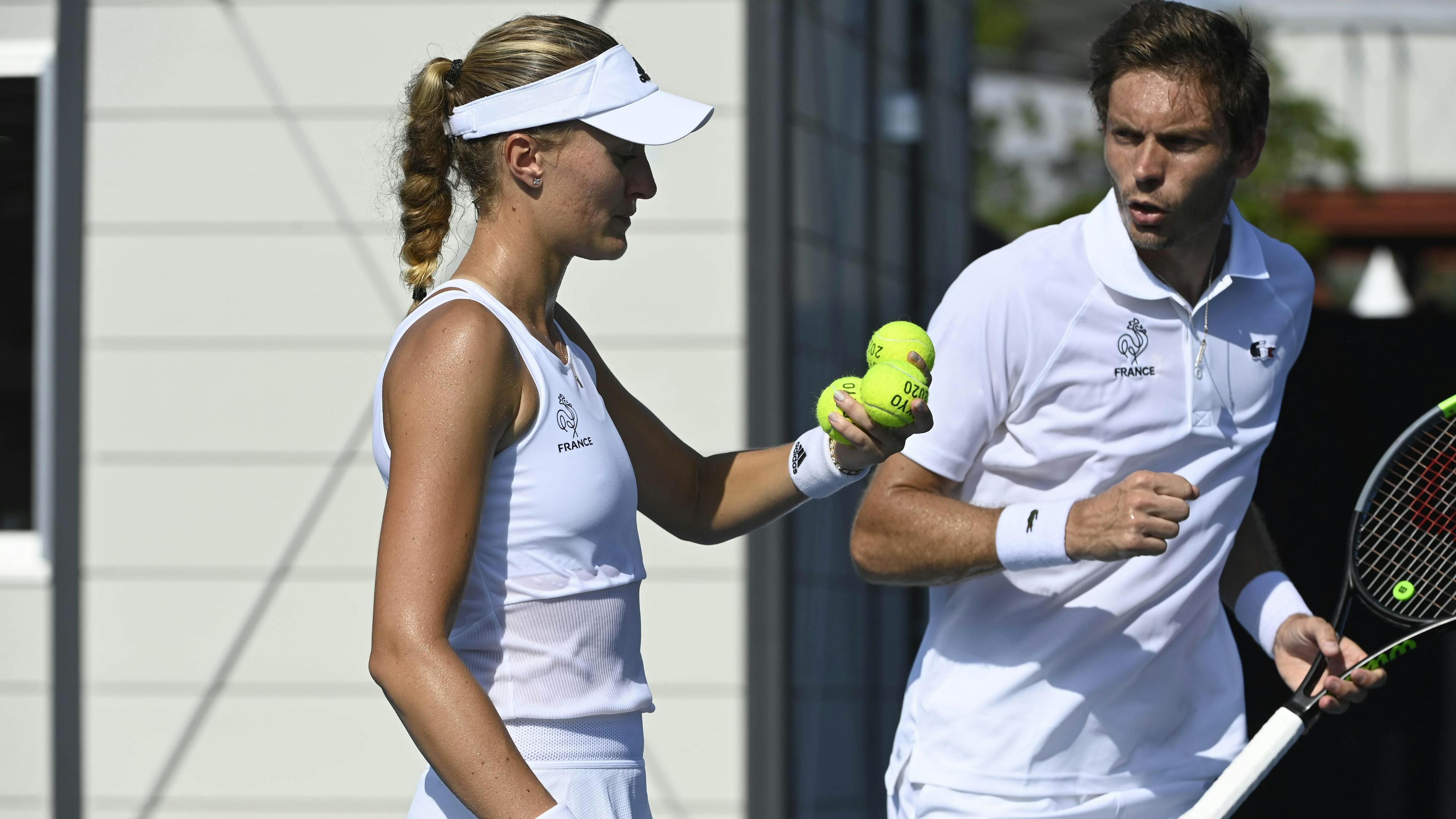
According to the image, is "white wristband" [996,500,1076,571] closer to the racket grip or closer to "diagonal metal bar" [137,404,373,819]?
the racket grip

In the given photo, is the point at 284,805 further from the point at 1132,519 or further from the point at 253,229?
the point at 1132,519

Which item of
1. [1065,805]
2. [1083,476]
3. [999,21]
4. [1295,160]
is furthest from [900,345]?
[999,21]

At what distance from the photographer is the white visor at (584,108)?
6.79 feet

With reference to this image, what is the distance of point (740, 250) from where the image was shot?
465cm

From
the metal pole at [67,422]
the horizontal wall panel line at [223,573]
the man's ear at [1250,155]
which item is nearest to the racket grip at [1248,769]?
the man's ear at [1250,155]

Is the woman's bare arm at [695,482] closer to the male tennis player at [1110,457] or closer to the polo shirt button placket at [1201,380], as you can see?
the male tennis player at [1110,457]

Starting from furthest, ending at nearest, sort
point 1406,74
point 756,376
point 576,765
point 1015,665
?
1. point 1406,74
2. point 756,376
3. point 1015,665
4. point 576,765

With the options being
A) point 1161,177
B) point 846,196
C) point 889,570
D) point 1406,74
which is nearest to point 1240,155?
point 1161,177

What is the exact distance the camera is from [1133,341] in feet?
8.66

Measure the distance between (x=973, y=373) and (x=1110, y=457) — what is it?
0.28 m

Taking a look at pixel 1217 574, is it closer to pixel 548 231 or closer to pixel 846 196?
pixel 548 231

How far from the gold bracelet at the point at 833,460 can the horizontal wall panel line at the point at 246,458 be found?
2666mm

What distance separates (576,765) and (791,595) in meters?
2.79

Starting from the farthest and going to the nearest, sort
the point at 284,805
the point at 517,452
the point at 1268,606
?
the point at 284,805 → the point at 1268,606 → the point at 517,452
